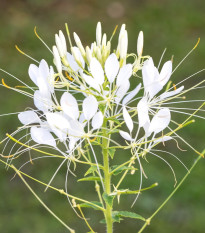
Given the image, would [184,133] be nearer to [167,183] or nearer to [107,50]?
[167,183]

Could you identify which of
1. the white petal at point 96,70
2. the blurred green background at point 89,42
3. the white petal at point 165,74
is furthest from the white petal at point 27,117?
the blurred green background at point 89,42

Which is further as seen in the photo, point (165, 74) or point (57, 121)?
point (165, 74)

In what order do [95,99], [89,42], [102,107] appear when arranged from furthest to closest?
[89,42] → [102,107] → [95,99]

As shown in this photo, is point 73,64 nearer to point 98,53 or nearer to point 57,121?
point 98,53

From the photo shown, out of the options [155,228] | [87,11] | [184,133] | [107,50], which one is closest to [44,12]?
[87,11]

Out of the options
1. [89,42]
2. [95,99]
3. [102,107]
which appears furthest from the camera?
[89,42]

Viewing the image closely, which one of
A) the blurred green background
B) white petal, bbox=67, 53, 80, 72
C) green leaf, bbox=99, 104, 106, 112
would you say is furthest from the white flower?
the blurred green background

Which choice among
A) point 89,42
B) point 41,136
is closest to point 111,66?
point 41,136
